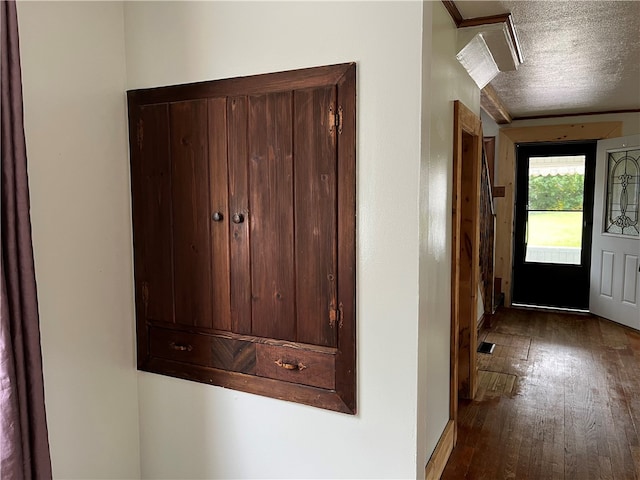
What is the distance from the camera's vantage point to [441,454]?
2445 mm

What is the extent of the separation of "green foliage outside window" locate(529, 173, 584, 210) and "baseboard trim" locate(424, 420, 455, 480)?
3.91 metres

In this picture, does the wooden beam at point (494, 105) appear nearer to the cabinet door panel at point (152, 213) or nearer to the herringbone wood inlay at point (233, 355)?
the cabinet door panel at point (152, 213)

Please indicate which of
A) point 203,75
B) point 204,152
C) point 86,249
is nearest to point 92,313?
point 86,249

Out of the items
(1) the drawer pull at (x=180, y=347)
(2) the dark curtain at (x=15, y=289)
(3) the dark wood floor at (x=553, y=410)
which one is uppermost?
(2) the dark curtain at (x=15, y=289)

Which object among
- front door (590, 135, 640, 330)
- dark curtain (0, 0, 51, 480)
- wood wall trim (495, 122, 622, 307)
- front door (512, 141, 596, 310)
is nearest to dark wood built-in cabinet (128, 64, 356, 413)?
dark curtain (0, 0, 51, 480)

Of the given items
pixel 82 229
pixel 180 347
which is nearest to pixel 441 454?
pixel 180 347

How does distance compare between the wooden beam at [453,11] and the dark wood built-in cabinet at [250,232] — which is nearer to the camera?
the dark wood built-in cabinet at [250,232]

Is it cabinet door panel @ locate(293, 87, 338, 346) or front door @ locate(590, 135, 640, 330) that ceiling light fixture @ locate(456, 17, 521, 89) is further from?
front door @ locate(590, 135, 640, 330)

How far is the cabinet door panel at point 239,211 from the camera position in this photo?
1792 mm

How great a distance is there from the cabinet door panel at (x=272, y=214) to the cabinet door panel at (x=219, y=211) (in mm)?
122

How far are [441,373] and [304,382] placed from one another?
3.35 feet

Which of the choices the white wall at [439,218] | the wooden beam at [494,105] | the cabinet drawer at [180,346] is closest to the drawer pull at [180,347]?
the cabinet drawer at [180,346]

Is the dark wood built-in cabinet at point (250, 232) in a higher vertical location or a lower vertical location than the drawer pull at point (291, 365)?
higher

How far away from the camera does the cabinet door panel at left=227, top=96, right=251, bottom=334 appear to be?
5.88 feet
